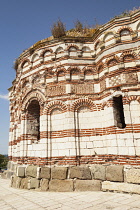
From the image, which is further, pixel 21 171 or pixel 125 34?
pixel 21 171

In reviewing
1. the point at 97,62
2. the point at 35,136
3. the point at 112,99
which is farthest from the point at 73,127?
the point at 97,62

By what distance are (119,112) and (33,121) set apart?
4.65 m

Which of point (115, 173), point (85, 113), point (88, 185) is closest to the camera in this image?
point (115, 173)

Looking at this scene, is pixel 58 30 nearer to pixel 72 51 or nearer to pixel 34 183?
pixel 72 51

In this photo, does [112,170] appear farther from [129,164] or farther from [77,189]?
[77,189]

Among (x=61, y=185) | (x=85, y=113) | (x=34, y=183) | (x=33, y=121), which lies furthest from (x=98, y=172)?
(x=33, y=121)

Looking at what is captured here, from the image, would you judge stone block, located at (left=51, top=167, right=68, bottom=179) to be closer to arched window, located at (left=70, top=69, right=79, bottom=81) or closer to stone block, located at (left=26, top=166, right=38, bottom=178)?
stone block, located at (left=26, top=166, right=38, bottom=178)

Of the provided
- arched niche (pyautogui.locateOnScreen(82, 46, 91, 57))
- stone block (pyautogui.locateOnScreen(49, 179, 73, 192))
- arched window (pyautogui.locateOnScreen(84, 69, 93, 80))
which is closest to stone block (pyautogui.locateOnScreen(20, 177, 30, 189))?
stone block (pyautogui.locateOnScreen(49, 179, 73, 192))

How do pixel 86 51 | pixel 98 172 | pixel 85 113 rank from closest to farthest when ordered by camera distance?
pixel 98 172
pixel 85 113
pixel 86 51

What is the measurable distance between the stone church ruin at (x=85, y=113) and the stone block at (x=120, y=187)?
32 millimetres

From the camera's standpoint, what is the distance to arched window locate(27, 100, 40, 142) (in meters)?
9.26

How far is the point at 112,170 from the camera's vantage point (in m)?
6.74

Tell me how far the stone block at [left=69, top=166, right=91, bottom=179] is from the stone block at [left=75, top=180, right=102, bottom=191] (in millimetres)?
191

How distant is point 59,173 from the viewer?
733 cm
